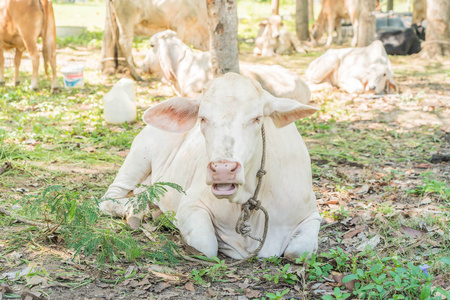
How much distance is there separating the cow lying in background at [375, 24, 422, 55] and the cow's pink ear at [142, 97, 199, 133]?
12871 millimetres

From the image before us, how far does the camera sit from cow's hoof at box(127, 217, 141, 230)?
413 cm

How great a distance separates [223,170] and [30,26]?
7884 mm

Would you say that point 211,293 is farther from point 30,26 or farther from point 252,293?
point 30,26

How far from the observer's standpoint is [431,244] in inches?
150

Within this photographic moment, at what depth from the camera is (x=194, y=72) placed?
9.02 meters

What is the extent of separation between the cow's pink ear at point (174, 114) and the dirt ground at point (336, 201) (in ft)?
2.88

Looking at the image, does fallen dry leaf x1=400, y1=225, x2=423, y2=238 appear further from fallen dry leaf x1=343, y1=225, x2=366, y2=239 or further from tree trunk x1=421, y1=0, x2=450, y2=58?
tree trunk x1=421, y1=0, x2=450, y2=58

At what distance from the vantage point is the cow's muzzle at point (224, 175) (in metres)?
3.03

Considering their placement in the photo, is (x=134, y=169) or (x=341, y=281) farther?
(x=134, y=169)

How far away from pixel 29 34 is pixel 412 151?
22.6 ft

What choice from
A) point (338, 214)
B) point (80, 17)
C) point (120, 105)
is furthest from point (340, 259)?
point (80, 17)

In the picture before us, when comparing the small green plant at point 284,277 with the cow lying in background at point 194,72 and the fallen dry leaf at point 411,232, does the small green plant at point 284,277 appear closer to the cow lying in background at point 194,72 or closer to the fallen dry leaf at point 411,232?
the fallen dry leaf at point 411,232

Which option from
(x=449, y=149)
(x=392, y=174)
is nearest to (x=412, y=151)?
(x=449, y=149)

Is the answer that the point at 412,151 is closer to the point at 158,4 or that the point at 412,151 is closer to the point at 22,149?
the point at 22,149
